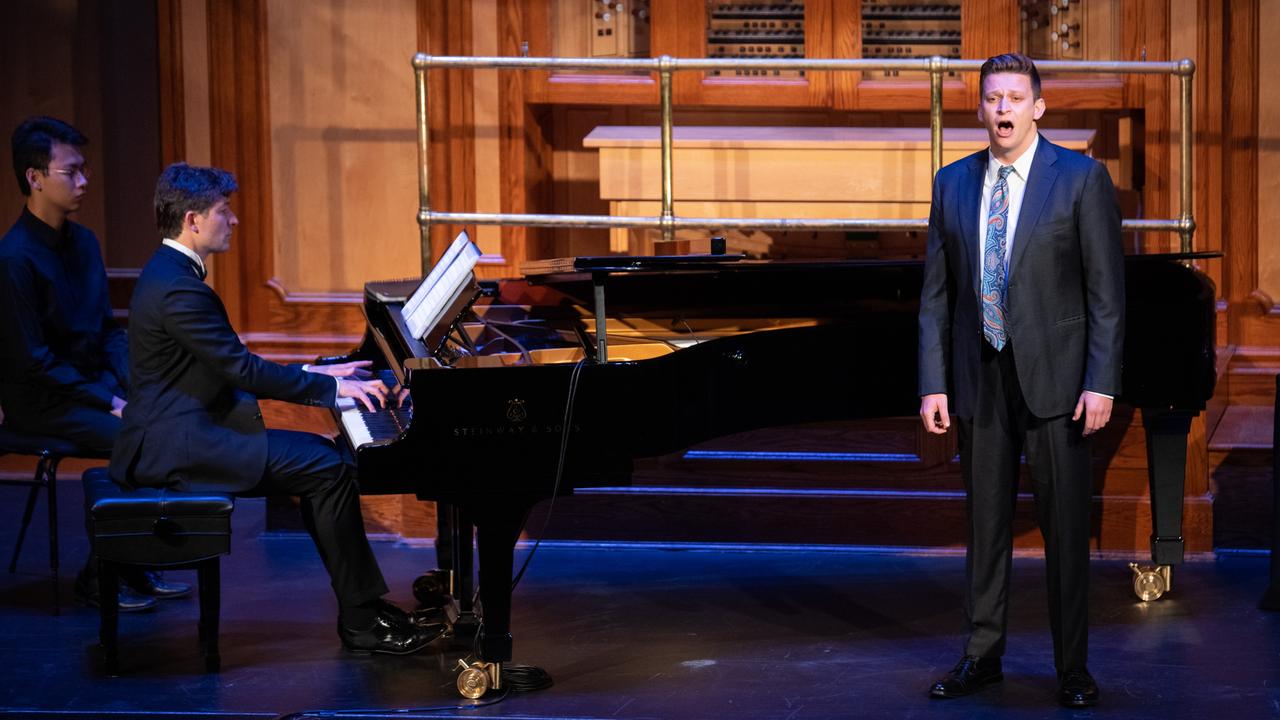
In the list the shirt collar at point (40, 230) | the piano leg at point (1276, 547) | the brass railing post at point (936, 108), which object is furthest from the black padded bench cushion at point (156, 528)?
the piano leg at point (1276, 547)

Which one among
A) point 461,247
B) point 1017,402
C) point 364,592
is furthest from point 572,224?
point 1017,402

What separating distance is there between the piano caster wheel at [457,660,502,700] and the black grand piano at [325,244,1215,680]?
0.01 metres

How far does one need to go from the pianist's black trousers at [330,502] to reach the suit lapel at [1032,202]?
5.83ft

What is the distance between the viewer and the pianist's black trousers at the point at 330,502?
3646 mm

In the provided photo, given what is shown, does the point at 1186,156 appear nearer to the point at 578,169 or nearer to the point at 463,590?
the point at 578,169

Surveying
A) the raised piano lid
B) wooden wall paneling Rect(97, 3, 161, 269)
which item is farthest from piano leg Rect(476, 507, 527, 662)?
wooden wall paneling Rect(97, 3, 161, 269)

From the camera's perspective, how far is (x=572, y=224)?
447 cm

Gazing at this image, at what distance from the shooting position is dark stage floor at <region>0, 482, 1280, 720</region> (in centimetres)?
328

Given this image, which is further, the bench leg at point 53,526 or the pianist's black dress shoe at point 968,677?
the bench leg at point 53,526

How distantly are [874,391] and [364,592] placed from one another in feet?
4.77

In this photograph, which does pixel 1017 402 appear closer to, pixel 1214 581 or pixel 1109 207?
pixel 1109 207

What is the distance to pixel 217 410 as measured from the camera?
3664mm

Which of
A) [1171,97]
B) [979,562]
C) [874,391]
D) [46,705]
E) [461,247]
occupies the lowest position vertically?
[46,705]

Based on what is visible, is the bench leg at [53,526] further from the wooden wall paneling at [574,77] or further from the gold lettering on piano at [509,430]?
the wooden wall paneling at [574,77]
